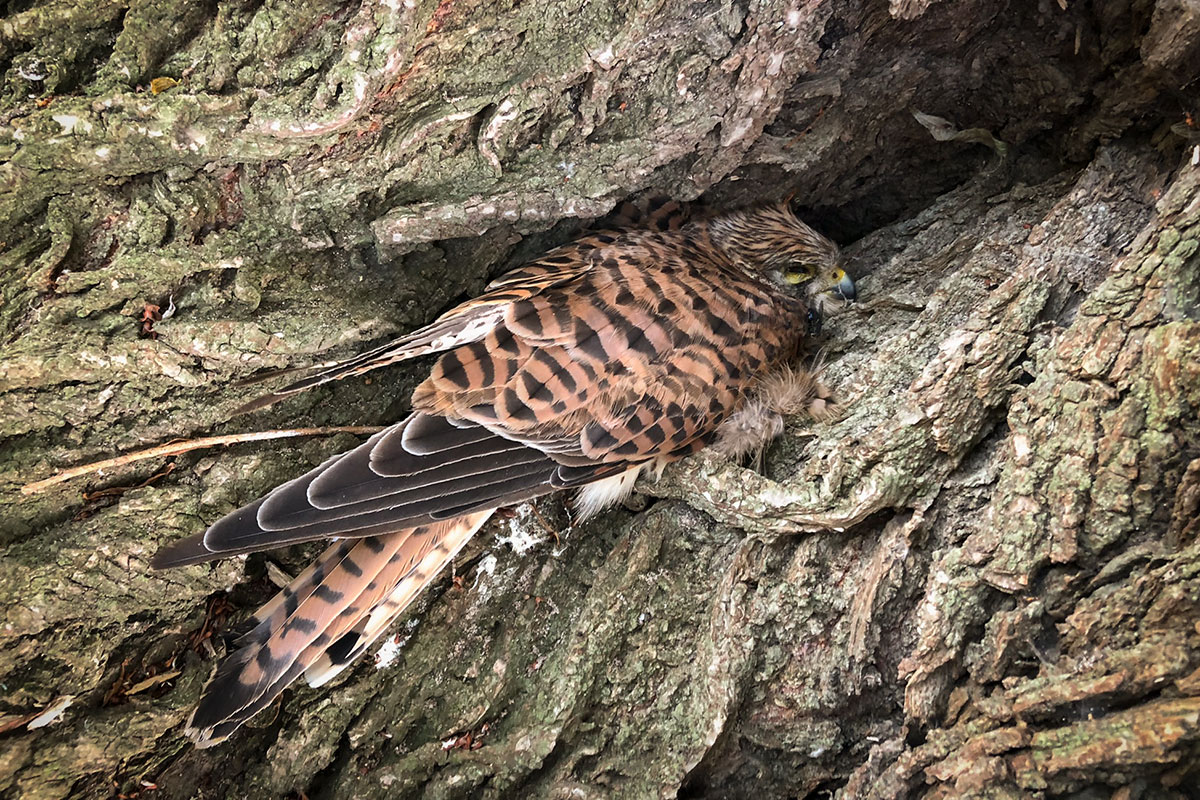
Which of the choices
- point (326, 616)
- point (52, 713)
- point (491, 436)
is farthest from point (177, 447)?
point (491, 436)

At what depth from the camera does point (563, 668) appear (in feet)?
7.46

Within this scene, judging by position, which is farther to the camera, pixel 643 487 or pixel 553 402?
pixel 643 487

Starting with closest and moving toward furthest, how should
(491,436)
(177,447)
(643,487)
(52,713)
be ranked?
(52,713)
(177,447)
(491,436)
(643,487)

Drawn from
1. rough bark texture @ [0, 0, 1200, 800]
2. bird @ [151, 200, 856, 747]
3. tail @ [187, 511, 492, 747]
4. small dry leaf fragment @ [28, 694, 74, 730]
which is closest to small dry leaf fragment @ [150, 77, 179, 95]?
rough bark texture @ [0, 0, 1200, 800]

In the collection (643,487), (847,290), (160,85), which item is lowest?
(643,487)

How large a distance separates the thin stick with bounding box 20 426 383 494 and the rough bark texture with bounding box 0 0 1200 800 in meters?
0.04

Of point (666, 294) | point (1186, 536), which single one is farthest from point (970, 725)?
point (666, 294)

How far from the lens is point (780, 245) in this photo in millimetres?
3146

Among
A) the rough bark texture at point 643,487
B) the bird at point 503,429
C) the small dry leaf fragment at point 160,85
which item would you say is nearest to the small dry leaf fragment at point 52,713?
the rough bark texture at point 643,487

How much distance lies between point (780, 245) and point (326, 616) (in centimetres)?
223

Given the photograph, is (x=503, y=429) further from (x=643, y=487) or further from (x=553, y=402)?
(x=643, y=487)

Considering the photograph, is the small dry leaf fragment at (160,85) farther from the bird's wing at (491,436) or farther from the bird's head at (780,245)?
the bird's head at (780,245)

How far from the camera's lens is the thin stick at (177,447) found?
2127 millimetres

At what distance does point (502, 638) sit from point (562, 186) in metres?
1.47
